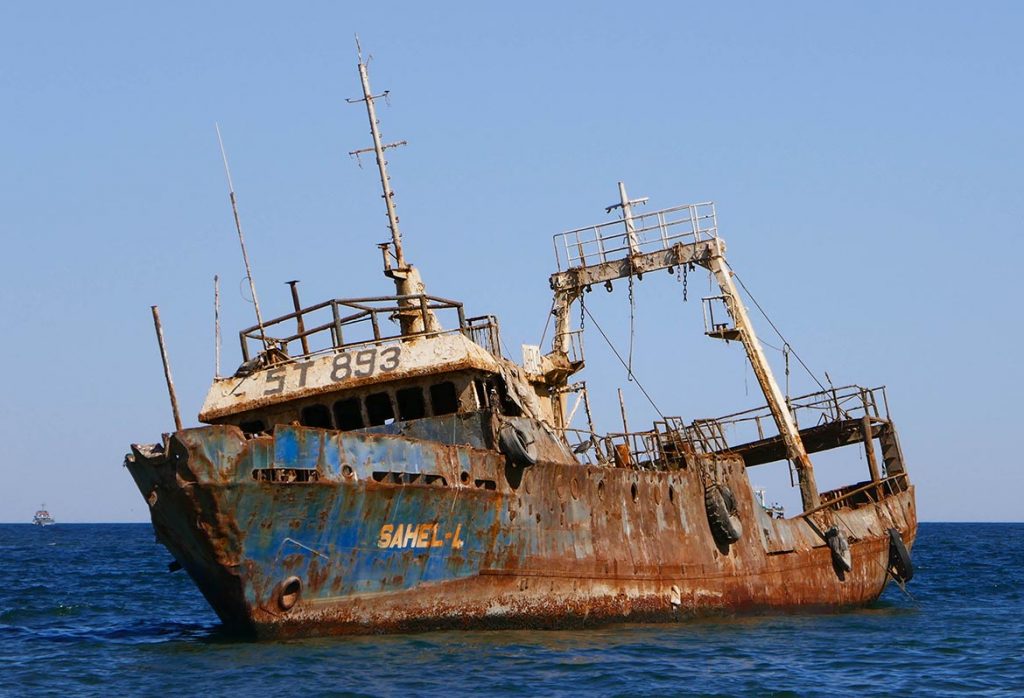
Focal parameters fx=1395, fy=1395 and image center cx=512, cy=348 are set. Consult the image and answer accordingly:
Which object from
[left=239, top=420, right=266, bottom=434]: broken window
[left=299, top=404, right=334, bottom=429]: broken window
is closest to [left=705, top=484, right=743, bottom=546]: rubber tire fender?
[left=299, top=404, right=334, bottom=429]: broken window

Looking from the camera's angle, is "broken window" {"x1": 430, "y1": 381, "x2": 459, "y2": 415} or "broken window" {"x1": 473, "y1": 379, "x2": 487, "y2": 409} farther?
"broken window" {"x1": 430, "y1": 381, "x2": 459, "y2": 415}

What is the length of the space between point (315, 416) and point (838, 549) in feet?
38.8

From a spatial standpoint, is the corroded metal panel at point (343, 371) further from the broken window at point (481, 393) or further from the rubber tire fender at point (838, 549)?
the rubber tire fender at point (838, 549)

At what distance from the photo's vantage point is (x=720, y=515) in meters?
24.6

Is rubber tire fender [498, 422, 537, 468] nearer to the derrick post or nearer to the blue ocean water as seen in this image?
the blue ocean water

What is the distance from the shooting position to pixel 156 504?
60.1 ft

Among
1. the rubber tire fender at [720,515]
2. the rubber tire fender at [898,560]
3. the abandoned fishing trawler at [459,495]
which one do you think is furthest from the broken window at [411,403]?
the rubber tire fender at [898,560]

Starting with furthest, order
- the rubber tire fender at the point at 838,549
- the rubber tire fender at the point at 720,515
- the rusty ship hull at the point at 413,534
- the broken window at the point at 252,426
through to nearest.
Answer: the rubber tire fender at the point at 838,549
the rubber tire fender at the point at 720,515
the broken window at the point at 252,426
the rusty ship hull at the point at 413,534

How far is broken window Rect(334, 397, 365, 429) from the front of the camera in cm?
2095

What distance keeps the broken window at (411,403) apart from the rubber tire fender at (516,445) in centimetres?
156

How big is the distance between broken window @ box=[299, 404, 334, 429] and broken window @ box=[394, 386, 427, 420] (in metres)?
1.11

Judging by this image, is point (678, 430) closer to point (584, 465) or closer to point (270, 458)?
point (584, 465)

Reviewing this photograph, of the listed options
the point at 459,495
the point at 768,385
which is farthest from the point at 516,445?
the point at 768,385

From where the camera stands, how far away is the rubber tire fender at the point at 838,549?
27469mm
